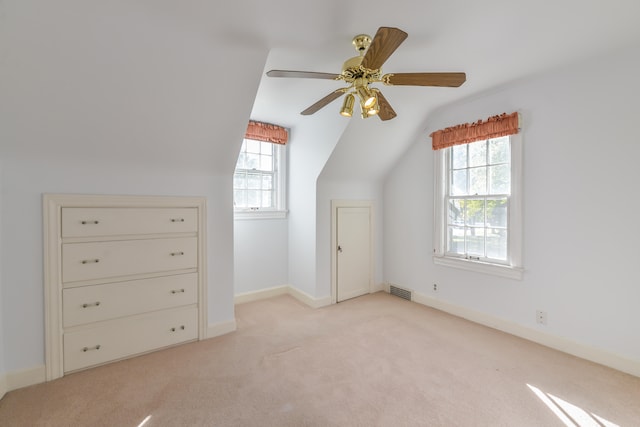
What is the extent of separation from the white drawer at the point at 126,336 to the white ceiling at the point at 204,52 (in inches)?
55.5

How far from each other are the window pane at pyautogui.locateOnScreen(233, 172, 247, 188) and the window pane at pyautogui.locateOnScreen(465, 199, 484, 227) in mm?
2814

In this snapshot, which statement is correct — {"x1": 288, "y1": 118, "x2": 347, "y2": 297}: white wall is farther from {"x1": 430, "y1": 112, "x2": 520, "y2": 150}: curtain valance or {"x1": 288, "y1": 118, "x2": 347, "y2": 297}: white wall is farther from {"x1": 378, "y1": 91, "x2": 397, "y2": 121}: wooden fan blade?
{"x1": 430, "y1": 112, "x2": 520, "y2": 150}: curtain valance

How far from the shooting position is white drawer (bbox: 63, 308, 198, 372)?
2137 millimetres

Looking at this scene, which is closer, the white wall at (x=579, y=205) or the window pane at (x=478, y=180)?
the white wall at (x=579, y=205)

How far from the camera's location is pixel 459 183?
3.23m

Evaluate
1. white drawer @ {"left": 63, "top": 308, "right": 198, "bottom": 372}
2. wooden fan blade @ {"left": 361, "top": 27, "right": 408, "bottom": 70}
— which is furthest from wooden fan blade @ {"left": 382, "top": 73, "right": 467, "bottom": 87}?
white drawer @ {"left": 63, "top": 308, "right": 198, "bottom": 372}

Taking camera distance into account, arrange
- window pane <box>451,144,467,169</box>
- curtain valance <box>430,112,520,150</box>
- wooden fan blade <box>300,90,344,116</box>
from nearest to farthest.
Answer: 1. wooden fan blade <box>300,90,344,116</box>
2. curtain valance <box>430,112,520,150</box>
3. window pane <box>451,144,467,169</box>

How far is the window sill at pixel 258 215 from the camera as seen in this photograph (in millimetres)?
3574

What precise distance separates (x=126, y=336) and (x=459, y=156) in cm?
384

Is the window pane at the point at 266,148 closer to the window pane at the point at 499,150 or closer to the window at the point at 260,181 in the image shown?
the window at the point at 260,181

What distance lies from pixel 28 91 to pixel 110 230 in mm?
1069

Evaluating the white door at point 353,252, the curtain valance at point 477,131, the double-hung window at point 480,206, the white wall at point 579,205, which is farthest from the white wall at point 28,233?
the white wall at point 579,205

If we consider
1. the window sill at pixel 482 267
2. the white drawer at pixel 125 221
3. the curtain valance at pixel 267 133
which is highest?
the curtain valance at pixel 267 133

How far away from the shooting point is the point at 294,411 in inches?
67.4
